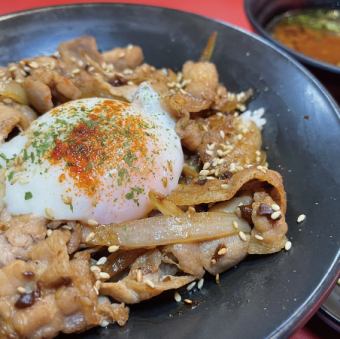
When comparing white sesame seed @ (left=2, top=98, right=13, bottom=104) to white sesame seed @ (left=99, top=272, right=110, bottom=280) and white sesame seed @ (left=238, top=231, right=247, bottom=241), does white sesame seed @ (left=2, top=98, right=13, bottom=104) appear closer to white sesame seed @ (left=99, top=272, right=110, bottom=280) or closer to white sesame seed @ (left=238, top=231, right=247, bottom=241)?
white sesame seed @ (left=99, top=272, right=110, bottom=280)

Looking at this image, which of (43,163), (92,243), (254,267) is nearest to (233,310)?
(254,267)

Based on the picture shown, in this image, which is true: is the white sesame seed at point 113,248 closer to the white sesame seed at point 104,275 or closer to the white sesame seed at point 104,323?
the white sesame seed at point 104,275

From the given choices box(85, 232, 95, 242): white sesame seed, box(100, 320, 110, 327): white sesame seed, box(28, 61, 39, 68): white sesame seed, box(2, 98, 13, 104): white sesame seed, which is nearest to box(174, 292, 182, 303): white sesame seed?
box(100, 320, 110, 327): white sesame seed

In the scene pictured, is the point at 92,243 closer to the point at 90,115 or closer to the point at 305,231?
the point at 90,115

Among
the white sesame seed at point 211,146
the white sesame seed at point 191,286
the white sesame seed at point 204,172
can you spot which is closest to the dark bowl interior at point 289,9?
the white sesame seed at point 211,146

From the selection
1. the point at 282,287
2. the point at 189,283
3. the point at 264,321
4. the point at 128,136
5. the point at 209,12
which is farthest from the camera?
the point at 209,12
